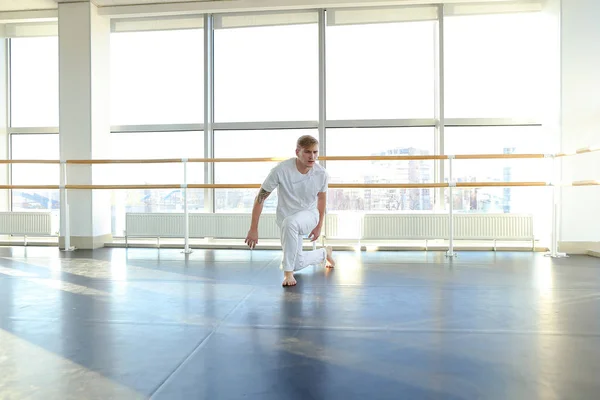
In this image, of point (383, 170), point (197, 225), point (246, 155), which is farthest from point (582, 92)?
point (197, 225)

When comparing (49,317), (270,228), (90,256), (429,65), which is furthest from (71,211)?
(429,65)

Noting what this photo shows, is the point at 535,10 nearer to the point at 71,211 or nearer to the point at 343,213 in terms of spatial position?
the point at 343,213

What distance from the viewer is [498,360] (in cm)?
187

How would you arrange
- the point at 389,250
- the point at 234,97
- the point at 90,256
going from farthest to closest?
the point at 234,97 → the point at 389,250 → the point at 90,256

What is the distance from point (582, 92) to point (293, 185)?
369cm

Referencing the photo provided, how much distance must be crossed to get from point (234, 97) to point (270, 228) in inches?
73.3

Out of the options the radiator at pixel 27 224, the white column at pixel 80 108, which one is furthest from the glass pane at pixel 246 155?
the radiator at pixel 27 224

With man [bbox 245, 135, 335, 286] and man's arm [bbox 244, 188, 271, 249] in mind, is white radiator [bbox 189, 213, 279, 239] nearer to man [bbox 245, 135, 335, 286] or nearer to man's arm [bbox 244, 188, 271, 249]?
man [bbox 245, 135, 335, 286]

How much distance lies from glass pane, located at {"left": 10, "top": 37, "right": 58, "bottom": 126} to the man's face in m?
4.81

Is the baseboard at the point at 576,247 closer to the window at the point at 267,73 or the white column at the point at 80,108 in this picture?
the window at the point at 267,73

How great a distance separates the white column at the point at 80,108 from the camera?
235 inches

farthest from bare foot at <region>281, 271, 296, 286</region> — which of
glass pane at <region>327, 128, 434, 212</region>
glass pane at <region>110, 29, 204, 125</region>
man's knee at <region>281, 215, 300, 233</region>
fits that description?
glass pane at <region>110, 29, 204, 125</region>

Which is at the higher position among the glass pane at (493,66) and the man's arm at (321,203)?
the glass pane at (493,66)

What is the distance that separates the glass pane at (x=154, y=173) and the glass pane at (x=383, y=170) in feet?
6.02
